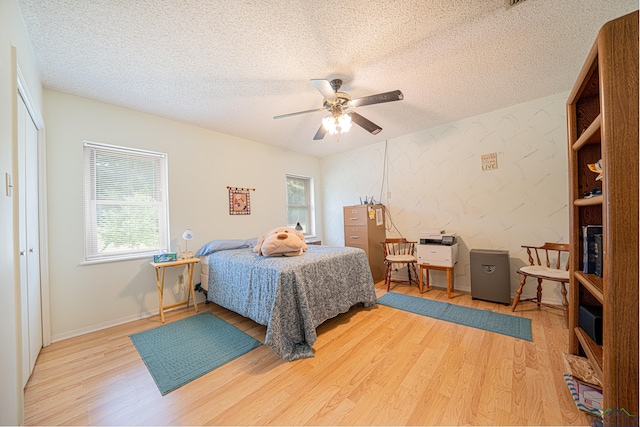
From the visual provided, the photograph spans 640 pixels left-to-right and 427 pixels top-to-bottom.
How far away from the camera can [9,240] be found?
3.67ft

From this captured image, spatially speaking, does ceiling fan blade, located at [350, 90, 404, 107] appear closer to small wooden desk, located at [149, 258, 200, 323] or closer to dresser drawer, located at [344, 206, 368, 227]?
dresser drawer, located at [344, 206, 368, 227]

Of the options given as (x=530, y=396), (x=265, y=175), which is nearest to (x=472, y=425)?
(x=530, y=396)

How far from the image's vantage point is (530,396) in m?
1.37

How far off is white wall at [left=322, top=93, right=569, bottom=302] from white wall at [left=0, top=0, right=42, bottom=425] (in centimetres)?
392

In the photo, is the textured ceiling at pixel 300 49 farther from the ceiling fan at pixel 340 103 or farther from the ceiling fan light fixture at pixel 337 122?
the ceiling fan light fixture at pixel 337 122

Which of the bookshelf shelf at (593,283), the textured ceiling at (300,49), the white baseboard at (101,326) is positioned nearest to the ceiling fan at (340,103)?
the textured ceiling at (300,49)

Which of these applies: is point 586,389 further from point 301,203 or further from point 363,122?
point 301,203

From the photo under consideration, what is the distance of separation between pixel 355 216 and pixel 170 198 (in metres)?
2.69

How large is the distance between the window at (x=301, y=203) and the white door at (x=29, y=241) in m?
3.07

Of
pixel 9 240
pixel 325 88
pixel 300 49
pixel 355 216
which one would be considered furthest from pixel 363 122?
pixel 9 240

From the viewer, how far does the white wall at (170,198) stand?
2217 mm

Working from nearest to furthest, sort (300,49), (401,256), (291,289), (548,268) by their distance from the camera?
(300,49) → (291,289) → (548,268) → (401,256)

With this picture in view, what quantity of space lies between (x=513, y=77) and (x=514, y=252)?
2.04 metres

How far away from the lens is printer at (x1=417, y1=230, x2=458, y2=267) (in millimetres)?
3025
